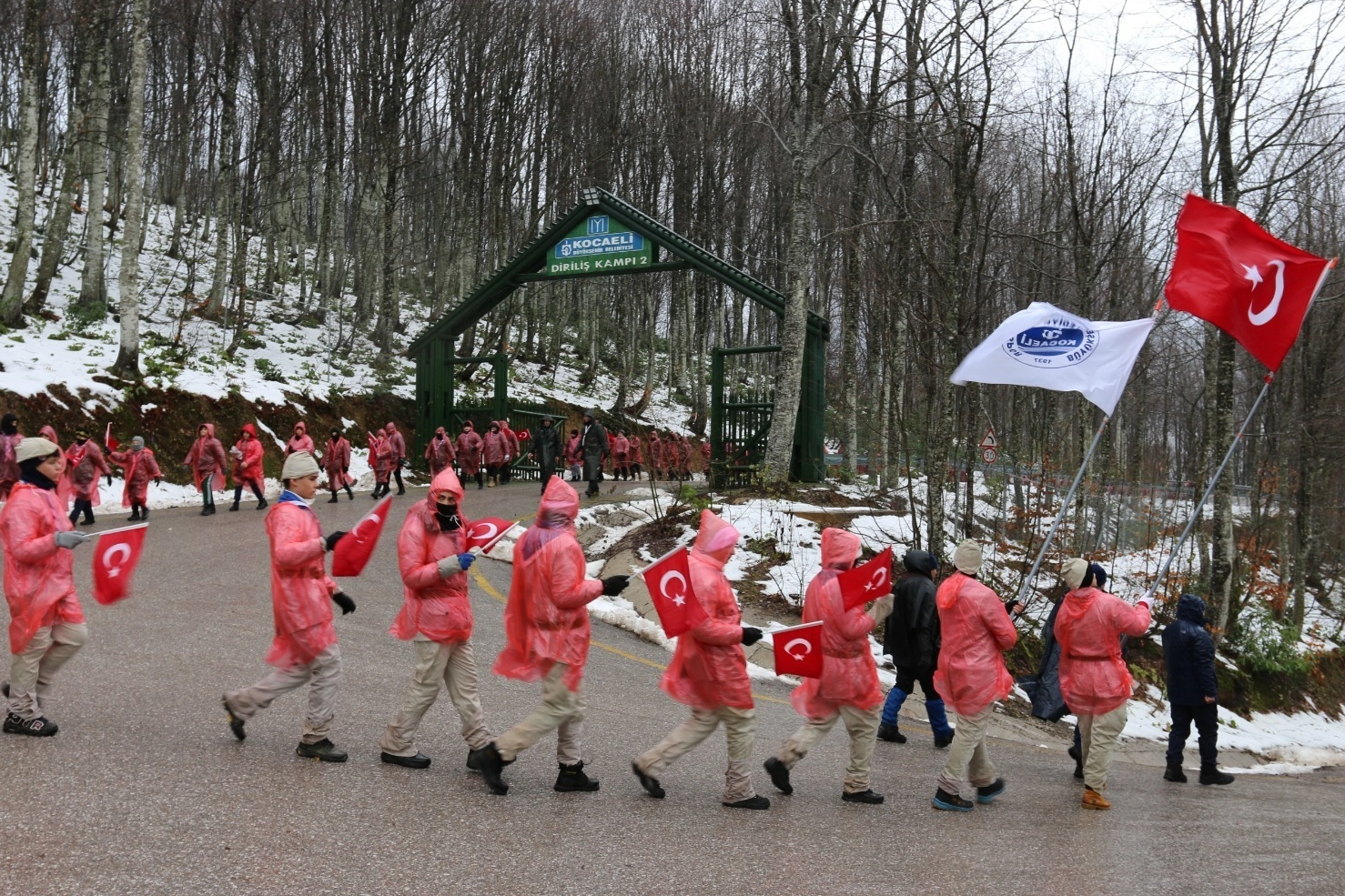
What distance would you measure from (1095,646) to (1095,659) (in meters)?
0.12

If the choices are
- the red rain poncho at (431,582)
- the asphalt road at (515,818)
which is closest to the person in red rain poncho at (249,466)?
the asphalt road at (515,818)

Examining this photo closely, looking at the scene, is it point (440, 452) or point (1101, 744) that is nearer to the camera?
point (1101, 744)

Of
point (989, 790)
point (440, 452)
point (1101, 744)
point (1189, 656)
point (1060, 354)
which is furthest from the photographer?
point (440, 452)

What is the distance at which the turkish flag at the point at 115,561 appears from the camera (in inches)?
242

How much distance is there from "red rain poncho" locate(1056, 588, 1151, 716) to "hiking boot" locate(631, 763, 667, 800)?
127 inches

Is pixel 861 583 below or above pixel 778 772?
above

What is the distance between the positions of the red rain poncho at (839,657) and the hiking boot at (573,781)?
142 cm

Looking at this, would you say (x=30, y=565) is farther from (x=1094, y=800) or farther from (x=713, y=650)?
(x=1094, y=800)

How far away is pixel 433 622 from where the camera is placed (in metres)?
6.19

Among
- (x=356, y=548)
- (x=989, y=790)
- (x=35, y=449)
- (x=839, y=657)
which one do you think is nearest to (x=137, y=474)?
(x=35, y=449)

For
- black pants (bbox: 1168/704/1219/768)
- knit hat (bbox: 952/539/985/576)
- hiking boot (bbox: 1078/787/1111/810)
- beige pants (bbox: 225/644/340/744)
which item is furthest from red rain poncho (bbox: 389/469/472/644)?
black pants (bbox: 1168/704/1219/768)

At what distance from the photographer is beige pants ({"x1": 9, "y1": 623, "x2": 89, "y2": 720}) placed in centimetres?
606

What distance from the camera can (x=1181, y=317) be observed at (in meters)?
26.6

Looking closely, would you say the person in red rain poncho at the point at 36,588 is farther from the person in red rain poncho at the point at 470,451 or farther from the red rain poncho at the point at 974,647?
the person in red rain poncho at the point at 470,451
